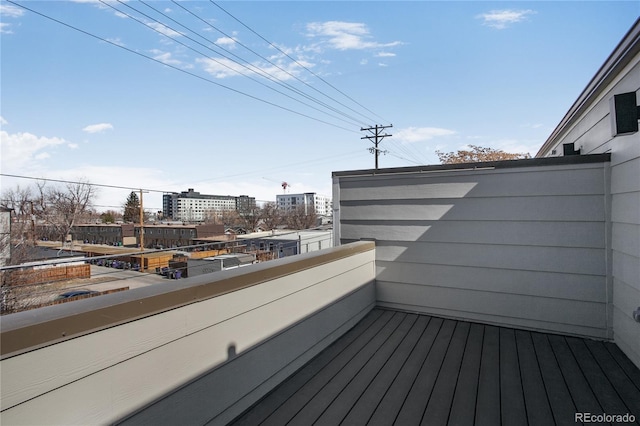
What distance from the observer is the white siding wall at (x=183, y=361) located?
92 centimetres

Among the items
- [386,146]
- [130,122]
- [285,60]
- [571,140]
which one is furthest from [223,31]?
[386,146]

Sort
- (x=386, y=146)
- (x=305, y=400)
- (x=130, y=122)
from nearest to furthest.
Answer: (x=305, y=400) < (x=130, y=122) < (x=386, y=146)

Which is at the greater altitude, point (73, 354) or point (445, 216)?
point (445, 216)

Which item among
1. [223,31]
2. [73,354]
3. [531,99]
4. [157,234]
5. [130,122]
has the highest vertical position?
[223,31]

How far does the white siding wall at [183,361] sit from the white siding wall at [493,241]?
129 centimetres

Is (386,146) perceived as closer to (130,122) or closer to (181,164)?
(130,122)

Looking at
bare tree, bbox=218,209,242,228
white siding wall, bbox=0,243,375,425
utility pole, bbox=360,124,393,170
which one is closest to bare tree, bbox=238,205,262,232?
bare tree, bbox=218,209,242,228

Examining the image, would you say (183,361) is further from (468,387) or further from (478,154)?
(478,154)

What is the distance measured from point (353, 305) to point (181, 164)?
118 ft

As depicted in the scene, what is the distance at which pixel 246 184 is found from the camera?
63.4 m

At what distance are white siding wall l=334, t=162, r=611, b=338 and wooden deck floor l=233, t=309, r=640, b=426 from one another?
32 cm

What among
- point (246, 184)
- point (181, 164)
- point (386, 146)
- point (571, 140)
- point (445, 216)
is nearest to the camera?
point (445, 216)

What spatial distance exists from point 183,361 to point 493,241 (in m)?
2.82

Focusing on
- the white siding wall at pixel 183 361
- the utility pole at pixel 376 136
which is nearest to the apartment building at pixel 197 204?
the utility pole at pixel 376 136
